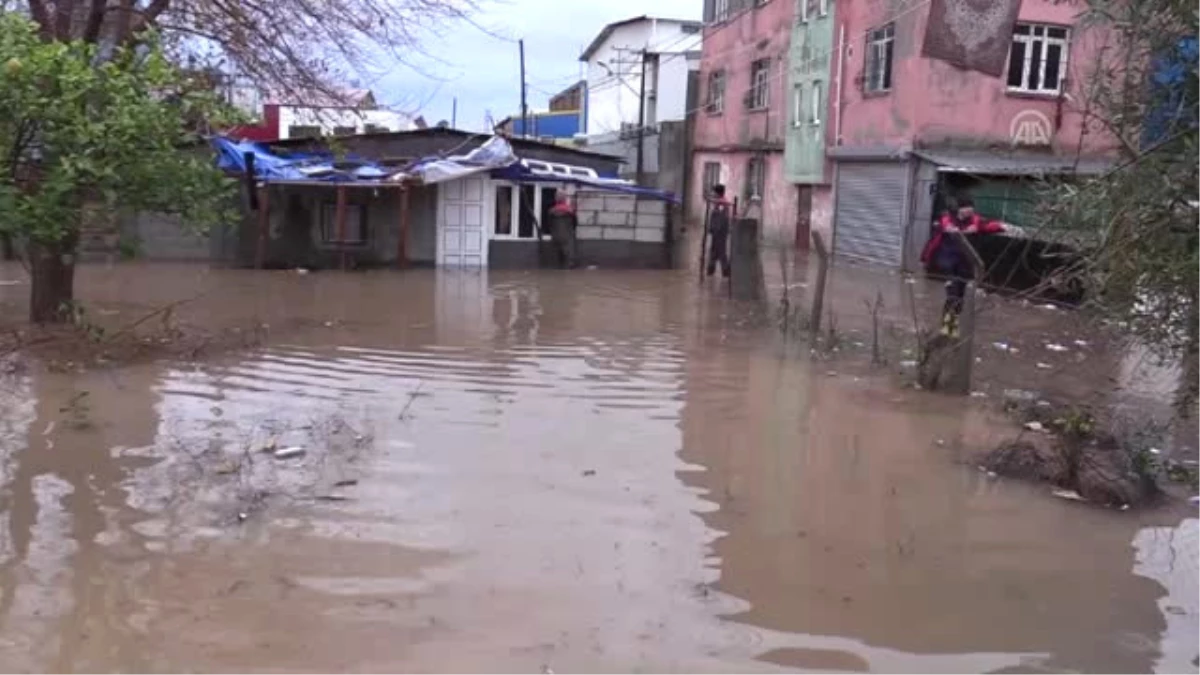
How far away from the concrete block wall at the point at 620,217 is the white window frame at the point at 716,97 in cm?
1489

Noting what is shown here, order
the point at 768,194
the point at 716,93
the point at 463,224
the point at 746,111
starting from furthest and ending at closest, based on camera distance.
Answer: the point at 716,93 → the point at 746,111 → the point at 768,194 → the point at 463,224

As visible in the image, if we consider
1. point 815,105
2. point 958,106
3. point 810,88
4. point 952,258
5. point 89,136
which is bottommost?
point 952,258

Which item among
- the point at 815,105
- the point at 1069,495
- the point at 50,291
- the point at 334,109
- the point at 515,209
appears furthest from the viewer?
the point at 815,105

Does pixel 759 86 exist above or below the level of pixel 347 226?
above

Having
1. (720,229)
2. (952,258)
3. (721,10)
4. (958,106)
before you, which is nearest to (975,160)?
(958,106)

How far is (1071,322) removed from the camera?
5.57 m

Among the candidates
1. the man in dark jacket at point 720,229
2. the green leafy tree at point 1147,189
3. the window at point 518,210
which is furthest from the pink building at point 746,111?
the green leafy tree at point 1147,189

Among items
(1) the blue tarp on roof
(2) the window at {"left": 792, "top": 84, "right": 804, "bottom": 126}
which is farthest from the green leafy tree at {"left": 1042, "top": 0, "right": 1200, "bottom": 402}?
(2) the window at {"left": 792, "top": 84, "right": 804, "bottom": 126}

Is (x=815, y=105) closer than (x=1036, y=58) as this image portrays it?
No

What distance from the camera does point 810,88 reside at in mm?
29875

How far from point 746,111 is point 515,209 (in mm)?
14358

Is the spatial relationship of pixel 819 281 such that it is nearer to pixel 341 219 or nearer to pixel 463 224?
pixel 463 224

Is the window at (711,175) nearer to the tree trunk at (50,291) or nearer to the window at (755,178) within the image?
the window at (755,178)

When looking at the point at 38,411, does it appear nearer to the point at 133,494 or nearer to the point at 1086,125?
the point at 133,494
